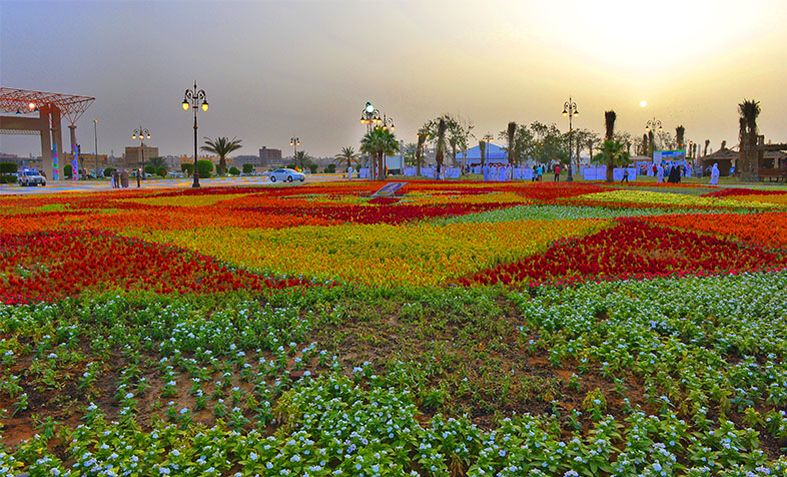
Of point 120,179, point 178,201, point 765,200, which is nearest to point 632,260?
point 765,200

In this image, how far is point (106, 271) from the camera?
782cm

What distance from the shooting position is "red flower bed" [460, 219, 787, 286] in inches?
305

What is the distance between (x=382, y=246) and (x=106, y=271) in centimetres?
463

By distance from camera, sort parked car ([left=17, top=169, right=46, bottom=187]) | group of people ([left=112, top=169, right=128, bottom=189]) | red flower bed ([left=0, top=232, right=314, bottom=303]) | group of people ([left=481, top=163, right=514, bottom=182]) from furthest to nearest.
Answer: group of people ([left=481, top=163, right=514, bottom=182]) < parked car ([left=17, top=169, right=46, bottom=187]) < group of people ([left=112, top=169, right=128, bottom=189]) < red flower bed ([left=0, top=232, right=314, bottom=303])

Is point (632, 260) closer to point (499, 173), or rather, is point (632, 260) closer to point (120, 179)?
point (120, 179)

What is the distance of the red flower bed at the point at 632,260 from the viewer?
7754 mm

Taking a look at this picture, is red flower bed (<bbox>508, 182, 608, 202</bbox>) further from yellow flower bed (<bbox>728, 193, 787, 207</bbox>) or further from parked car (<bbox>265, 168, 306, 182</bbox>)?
parked car (<bbox>265, 168, 306, 182</bbox>)

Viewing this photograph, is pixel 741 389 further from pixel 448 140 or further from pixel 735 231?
pixel 448 140

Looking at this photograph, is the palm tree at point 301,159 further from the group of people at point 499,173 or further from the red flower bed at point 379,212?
the red flower bed at point 379,212

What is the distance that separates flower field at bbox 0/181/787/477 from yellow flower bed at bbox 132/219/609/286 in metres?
0.10

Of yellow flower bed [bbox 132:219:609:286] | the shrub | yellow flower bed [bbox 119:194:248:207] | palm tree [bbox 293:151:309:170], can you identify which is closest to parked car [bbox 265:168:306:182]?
the shrub

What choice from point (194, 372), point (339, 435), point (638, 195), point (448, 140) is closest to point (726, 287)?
point (339, 435)

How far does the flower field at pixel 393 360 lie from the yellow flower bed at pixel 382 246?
10cm

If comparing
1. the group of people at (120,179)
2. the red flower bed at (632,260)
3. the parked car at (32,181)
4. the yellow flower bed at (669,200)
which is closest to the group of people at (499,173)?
the yellow flower bed at (669,200)
